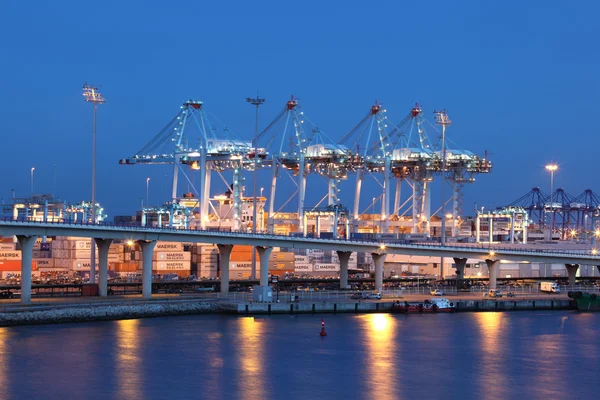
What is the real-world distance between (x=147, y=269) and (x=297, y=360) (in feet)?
95.9

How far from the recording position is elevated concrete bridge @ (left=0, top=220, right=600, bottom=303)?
241ft

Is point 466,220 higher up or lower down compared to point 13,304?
higher up

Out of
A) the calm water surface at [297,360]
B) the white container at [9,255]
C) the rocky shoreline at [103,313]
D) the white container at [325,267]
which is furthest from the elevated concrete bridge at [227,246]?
the white container at [9,255]

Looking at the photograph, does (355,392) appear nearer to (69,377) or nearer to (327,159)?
(69,377)

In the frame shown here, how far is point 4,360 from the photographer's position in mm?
50938

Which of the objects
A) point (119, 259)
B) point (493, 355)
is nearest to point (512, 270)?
point (119, 259)

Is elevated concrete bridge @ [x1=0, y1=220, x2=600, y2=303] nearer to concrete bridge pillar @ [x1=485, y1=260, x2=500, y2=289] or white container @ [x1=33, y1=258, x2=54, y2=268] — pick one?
concrete bridge pillar @ [x1=485, y1=260, x2=500, y2=289]

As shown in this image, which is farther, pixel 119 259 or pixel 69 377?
pixel 119 259

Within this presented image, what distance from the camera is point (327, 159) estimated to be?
128625 mm

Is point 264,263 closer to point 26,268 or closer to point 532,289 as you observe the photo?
point 26,268

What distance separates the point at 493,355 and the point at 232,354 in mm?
14801

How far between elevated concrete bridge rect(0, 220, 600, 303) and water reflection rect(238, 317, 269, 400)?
13.6 meters

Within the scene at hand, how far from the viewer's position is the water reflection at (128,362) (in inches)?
1762

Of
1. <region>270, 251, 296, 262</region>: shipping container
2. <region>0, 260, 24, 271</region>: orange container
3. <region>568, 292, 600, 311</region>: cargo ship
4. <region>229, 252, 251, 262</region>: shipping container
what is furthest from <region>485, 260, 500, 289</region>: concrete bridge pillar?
<region>0, 260, 24, 271</region>: orange container
